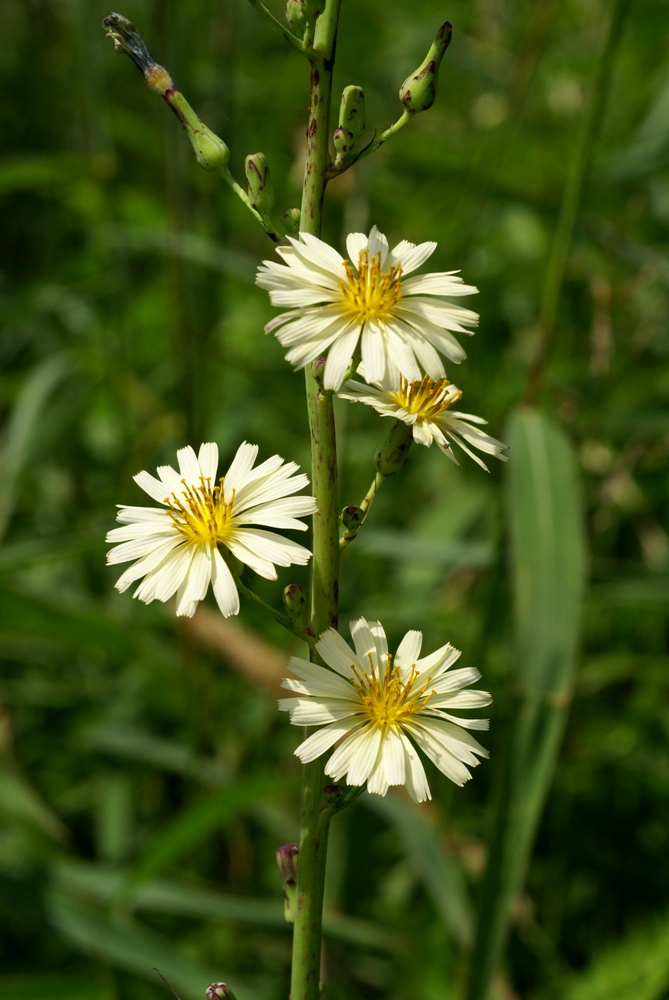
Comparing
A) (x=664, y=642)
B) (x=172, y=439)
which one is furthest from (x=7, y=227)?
(x=664, y=642)

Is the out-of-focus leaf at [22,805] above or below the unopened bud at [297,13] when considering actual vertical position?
below

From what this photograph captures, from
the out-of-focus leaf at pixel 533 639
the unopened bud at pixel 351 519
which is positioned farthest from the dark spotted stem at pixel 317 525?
the out-of-focus leaf at pixel 533 639

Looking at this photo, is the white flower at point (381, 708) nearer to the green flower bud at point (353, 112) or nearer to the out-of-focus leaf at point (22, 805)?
the green flower bud at point (353, 112)

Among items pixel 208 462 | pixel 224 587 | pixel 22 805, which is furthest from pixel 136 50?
pixel 22 805

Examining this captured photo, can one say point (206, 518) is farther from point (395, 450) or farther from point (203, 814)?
point (203, 814)

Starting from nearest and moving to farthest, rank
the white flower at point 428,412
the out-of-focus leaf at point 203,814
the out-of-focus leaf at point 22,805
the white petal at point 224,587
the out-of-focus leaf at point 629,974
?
the white petal at point 224,587, the white flower at point 428,412, the out-of-focus leaf at point 203,814, the out-of-focus leaf at point 629,974, the out-of-focus leaf at point 22,805

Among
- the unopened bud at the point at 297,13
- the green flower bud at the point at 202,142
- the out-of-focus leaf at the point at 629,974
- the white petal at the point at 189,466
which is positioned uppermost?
the unopened bud at the point at 297,13
